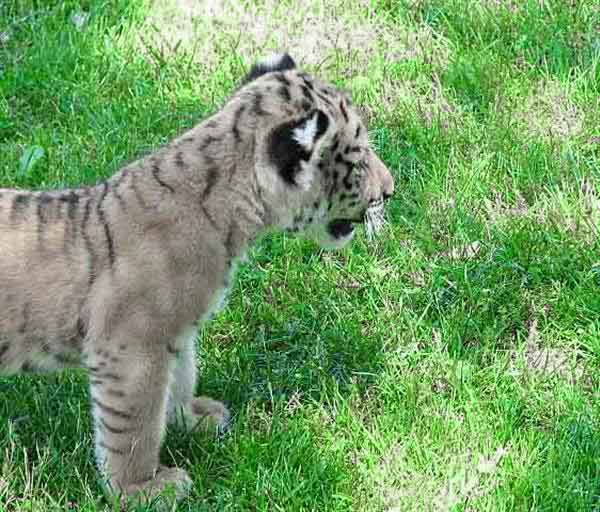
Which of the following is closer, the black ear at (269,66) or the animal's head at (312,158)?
the animal's head at (312,158)

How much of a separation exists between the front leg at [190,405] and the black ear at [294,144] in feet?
3.48

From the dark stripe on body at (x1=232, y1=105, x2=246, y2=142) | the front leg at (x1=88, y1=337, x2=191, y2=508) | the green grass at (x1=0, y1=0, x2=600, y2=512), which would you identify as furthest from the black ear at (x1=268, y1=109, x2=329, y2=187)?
the green grass at (x1=0, y1=0, x2=600, y2=512)

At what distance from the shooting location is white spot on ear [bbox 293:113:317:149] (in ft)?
17.1

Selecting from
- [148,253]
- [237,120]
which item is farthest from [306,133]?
[148,253]

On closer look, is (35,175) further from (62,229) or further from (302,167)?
(302,167)

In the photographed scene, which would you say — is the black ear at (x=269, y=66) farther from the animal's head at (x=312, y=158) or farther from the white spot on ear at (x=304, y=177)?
the white spot on ear at (x=304, y=177)

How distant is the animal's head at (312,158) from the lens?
5.29 meters

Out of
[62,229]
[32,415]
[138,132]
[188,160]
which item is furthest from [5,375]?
[138,132]

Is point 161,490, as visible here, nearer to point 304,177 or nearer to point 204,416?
point 204,416

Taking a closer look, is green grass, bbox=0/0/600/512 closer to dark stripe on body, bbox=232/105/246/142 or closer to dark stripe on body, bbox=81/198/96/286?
dark stripe on body, bbox=81/198/96/286

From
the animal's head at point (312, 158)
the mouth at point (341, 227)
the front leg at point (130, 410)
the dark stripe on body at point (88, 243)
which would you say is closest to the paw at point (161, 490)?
the front leg at point (130, 410)

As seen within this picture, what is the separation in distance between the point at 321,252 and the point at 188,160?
165 cm

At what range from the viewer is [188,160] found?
5.43m

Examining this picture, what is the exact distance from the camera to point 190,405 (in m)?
5.91
